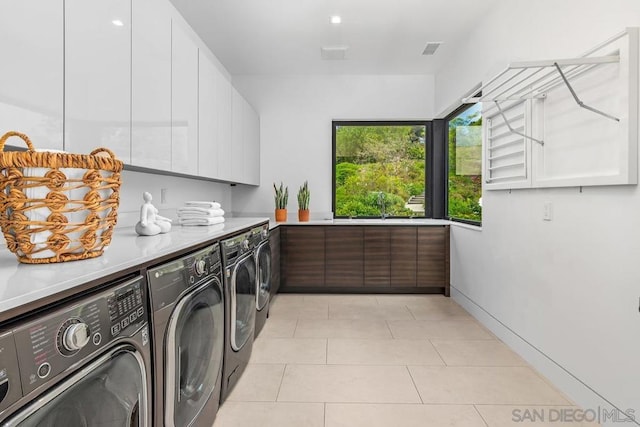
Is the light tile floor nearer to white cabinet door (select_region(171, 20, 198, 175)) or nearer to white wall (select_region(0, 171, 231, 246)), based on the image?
white wall (select_region(0, 171, 231, 246))

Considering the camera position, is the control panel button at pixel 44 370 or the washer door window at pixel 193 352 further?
the washer door window at pixel 193 352

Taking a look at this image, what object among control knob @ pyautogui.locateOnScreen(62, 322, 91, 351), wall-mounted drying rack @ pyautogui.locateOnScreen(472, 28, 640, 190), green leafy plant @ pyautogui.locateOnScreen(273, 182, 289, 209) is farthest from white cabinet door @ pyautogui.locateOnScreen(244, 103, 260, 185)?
control knob @ pyautogui.locateOnScreen(62, 322, 91, 351)

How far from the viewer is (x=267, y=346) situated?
8.95 ft

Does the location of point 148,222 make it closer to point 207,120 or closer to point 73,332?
point 73,332

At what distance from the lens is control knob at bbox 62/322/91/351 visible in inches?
30.3

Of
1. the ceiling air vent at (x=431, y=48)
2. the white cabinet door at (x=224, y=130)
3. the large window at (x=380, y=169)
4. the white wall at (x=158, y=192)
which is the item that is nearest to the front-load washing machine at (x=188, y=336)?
the white wall at (x=158, y=192)

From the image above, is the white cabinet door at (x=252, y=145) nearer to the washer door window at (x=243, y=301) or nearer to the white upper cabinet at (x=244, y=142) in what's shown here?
the white upper cabinet at (x=244, y=142)

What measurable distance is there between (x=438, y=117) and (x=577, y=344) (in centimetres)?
316

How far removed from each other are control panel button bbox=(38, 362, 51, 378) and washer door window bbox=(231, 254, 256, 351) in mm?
1263

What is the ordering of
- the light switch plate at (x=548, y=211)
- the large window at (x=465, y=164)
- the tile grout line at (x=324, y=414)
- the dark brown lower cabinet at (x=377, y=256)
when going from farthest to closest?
1. the dark brown lower cabinet at (x=377, y=256)
2. the large window at (x=465, y=164)
3. the light switch plate at (x=548, y=211)
4. the tile grout line at (x=324, y=414)

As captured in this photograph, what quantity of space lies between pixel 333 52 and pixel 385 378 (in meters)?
3.01

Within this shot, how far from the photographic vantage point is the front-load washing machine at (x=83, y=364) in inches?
25.9

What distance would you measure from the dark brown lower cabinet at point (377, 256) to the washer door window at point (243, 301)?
1.90 metres

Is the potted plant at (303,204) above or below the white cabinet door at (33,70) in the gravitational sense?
below
